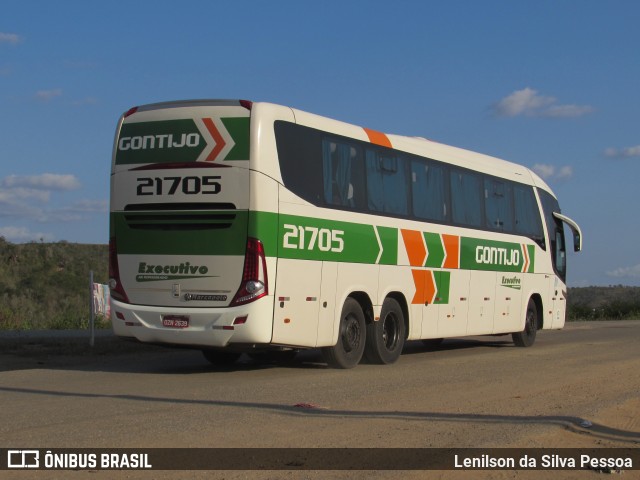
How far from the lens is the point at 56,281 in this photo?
169ft

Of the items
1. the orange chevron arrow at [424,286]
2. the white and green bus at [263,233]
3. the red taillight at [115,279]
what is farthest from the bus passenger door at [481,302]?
the red taillight at [115,279]

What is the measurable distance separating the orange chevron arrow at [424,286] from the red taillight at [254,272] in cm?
436

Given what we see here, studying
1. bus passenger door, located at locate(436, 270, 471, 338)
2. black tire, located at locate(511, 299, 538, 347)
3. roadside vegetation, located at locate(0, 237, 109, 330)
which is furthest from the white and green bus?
roadside vegetation, located at locate(0, 237, 109, 330)

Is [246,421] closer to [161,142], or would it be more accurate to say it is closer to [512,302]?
[161,142]

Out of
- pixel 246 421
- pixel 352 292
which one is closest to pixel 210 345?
pixel 352 292

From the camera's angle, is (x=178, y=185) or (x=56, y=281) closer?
(x=178, y=185)

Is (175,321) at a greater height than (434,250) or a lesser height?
lesser

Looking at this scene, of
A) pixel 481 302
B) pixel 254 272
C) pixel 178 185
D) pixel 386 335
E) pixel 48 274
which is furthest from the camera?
pixel 48 274

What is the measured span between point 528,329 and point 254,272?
10278 mm

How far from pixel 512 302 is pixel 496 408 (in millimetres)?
10901

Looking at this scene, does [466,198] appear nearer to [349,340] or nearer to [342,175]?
[342,175]

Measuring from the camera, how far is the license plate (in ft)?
47.2

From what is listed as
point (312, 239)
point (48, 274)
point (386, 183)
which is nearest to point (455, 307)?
point (386, 183)

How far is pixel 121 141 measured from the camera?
49.6 ft
